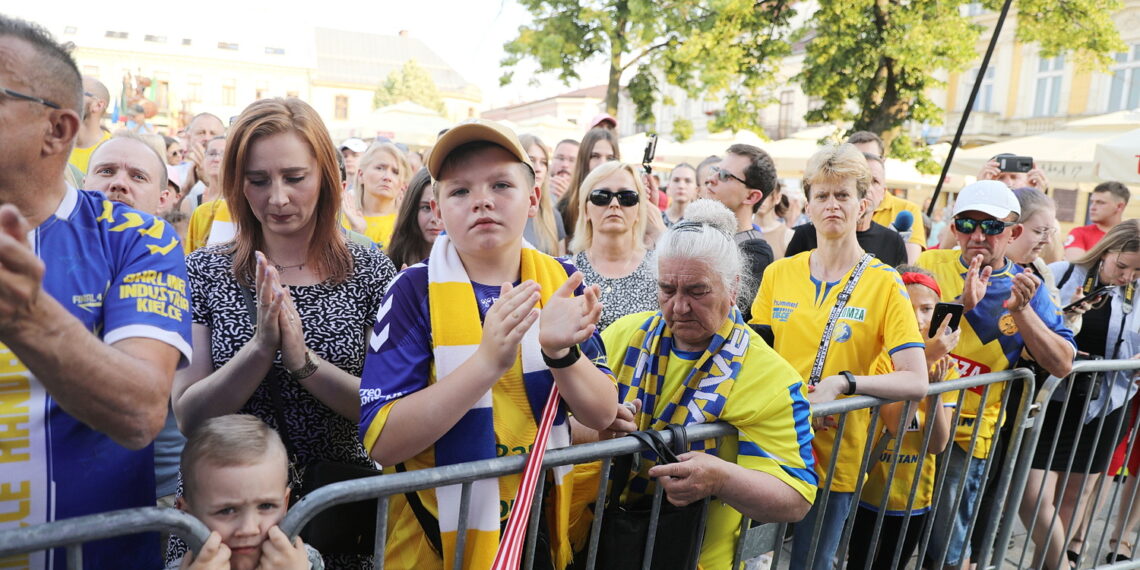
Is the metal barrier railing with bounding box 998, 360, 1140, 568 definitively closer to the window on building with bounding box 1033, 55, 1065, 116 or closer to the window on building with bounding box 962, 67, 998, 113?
the window on building with bounding box 1033, 55, 1065, 116

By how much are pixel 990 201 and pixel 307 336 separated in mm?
3124

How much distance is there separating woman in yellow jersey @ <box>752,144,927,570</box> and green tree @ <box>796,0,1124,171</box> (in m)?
10.7

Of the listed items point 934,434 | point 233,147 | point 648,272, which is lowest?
point 934,434

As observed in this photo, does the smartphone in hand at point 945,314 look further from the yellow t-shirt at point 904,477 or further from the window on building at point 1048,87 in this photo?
the window on building at point 1048,87

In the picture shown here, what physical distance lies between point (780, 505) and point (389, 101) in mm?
74165

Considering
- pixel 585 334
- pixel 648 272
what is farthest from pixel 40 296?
pixel 648 272

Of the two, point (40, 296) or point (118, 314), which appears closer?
point (40, 296)

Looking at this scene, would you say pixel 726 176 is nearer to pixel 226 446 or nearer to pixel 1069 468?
pixel 1069 468

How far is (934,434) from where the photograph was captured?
10.4ft

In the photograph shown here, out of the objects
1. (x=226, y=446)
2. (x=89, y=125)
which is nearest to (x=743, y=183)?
(x=226, y=446)

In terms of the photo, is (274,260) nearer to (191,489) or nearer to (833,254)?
(191,489)

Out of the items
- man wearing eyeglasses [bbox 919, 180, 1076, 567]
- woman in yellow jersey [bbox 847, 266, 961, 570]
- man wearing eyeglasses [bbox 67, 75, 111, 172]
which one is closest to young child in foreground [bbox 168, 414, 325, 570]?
woman in yellow jersey [bbox 847, 266, 961, 570]

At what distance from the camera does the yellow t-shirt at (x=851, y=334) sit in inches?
118

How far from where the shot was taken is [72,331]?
4.16ft
